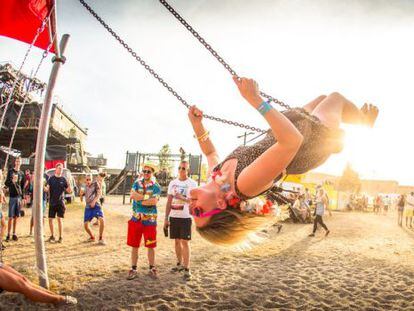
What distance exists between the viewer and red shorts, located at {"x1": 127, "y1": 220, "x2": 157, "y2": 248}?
4.80 metres

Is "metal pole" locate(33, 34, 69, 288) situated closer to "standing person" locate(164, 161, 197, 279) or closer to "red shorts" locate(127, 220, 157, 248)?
"red shorts" locate(127, 220, 157, 248)

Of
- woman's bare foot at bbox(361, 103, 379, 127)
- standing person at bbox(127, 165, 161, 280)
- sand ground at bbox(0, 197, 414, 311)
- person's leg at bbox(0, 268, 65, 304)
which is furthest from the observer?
standing person at bbox(127, 165, 161, 280)

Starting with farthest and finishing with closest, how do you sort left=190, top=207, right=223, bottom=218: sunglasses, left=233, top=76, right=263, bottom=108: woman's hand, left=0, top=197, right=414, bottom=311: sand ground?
left=0, top=197, right=414, bottom=311: sand ground → left=190, top=207, right=223, bottom=218: sunglasses → left=233, top=76, right=263, bottom=108: woman's hand

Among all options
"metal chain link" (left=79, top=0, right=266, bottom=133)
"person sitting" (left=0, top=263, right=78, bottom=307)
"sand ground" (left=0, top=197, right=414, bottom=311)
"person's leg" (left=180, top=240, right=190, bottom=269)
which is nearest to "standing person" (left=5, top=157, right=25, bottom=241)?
"sand ground" (left=0, top=197, right=414, bottom=311)

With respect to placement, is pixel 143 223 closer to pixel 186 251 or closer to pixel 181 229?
pixel 181 229

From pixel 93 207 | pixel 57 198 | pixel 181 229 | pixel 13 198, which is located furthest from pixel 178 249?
pixel 13 198

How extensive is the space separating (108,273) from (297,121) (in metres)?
4.21

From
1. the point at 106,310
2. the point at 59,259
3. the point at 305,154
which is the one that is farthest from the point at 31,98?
the point at 305,154

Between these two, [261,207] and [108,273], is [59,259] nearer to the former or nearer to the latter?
[108,273]

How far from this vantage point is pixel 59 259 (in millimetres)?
5684

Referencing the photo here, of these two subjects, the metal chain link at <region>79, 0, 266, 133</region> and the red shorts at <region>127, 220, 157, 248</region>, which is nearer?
the metal chain link at <region>79, 0, 266, 133</region>

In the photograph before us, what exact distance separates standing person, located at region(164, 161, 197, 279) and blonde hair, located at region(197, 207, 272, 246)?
2.39m

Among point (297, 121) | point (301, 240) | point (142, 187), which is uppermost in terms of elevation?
point (297, 121)

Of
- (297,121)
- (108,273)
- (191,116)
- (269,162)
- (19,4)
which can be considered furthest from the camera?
(108,273)
